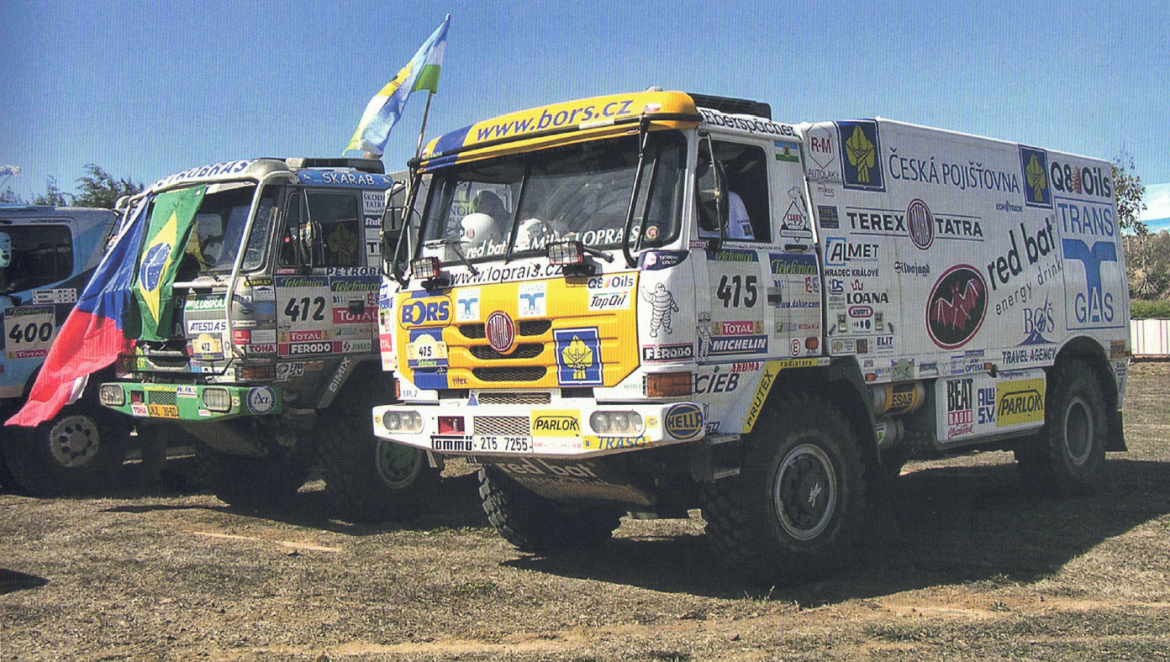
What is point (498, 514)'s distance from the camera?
8359 mm

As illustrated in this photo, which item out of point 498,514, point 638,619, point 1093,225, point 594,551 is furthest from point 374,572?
point 1093,225

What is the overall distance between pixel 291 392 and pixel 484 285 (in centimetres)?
312

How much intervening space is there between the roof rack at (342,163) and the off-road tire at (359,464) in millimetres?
2186

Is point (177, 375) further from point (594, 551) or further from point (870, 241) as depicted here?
point (870, 241)

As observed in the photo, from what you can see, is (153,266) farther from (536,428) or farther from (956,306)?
(956,306)

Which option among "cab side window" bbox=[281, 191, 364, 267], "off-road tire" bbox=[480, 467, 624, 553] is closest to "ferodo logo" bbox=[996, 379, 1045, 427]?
"off-road tire" bbox=[480, 467, 624, 553]

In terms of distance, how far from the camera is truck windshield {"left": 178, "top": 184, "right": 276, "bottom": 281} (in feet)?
31.2

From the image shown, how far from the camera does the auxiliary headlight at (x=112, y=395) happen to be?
9922 millimetres

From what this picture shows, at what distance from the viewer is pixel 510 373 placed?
714 cm

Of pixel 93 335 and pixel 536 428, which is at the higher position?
pixel 93 335

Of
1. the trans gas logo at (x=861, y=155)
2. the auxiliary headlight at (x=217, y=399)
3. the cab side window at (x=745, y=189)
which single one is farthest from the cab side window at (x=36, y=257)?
the trans gas logo at (x=861, y=155)

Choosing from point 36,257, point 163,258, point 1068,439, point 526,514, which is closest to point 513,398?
point 526,514

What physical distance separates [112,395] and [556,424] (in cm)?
521

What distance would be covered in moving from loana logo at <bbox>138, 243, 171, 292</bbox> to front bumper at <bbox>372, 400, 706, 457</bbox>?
3252mm
